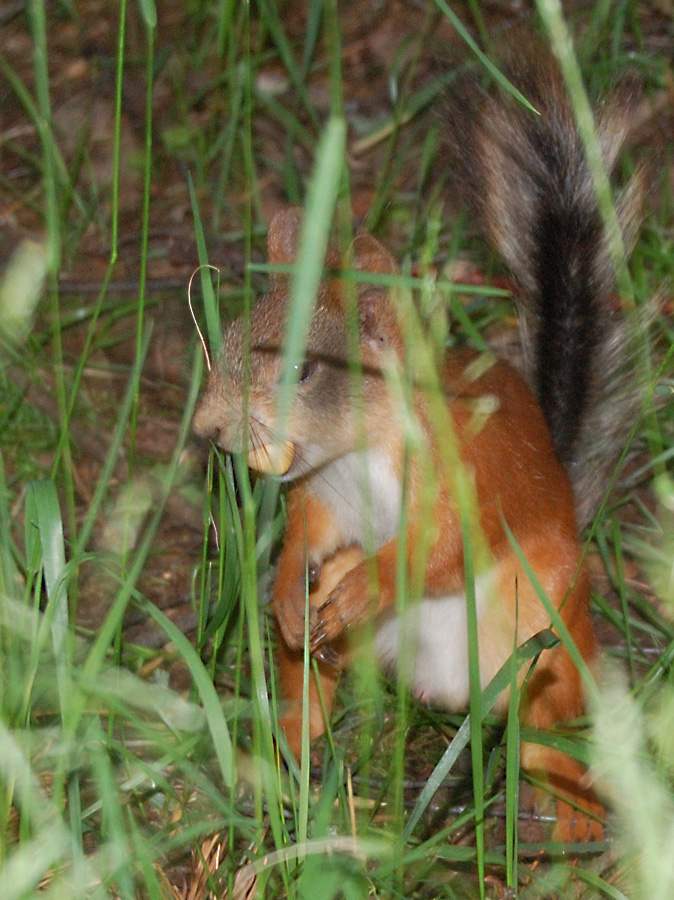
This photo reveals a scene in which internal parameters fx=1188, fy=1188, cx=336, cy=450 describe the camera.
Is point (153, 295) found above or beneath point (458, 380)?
above

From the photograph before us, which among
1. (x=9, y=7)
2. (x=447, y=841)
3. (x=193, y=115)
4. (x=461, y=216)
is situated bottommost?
(x=447, y=841)

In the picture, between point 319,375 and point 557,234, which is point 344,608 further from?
point 557,234

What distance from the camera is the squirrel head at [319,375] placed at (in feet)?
5.73

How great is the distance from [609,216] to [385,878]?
37.0 inches

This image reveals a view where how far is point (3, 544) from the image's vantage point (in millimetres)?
1675

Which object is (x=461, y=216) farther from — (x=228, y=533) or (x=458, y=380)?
(x=228, y=533)

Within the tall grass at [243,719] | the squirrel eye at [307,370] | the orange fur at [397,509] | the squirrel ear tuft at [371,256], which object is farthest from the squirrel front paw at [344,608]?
the squirrel ear tuft at [371,256]

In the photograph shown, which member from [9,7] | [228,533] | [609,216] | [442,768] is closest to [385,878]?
[442,768]

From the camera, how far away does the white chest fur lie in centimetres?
189

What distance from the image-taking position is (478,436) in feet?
6.40

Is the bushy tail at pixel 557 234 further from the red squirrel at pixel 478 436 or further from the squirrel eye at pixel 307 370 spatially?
the squirrel eye at pixel 307 370

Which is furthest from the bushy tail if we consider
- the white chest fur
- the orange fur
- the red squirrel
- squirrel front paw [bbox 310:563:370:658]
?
squirrel front paw [bbox 310:563:370:658]

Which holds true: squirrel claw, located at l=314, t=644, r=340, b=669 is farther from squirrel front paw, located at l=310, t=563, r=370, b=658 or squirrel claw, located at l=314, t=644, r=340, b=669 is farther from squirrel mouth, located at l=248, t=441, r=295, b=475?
squirrel mouth, located at l=248, t=441, r=295, b=475

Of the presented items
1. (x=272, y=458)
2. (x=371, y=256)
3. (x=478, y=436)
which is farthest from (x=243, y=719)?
(x=371, y=256)
